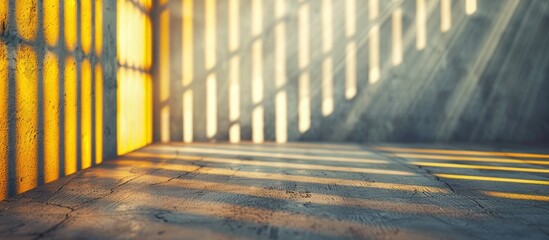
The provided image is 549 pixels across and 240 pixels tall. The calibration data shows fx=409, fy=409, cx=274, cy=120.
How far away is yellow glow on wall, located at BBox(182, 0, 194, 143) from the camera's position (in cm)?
525

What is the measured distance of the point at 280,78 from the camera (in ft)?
17.3

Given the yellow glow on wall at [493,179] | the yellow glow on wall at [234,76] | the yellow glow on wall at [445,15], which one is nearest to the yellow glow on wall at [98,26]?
the yellow glow on wall at [234,76]

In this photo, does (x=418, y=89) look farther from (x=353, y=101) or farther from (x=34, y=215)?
(x=34, y=215)

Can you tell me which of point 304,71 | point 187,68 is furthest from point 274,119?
point 187,68

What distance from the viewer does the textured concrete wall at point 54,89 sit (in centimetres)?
204

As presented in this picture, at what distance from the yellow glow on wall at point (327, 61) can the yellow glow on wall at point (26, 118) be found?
3.57 m

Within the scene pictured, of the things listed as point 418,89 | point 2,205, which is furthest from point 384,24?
point 2,205

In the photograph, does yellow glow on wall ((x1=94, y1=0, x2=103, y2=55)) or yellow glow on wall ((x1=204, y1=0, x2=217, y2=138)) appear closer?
yellow glow on wall ((x1=94, y1=0, x2=103, y2=55))

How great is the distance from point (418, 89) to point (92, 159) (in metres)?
3.94

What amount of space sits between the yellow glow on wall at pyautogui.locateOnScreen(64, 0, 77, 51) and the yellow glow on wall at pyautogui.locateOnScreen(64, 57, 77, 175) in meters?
0.10

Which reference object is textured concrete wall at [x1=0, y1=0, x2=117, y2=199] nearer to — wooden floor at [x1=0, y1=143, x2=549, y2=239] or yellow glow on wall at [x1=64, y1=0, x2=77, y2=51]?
yellow glow on wall at [x1=64, y1=0, x2=77, y2=51]

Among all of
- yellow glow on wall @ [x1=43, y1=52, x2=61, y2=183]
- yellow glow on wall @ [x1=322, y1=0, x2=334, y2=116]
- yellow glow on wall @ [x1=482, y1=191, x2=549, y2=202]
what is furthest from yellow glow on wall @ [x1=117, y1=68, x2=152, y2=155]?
yellow glow on wall @ [x1=482, y1=191, x2=549, y2=202]

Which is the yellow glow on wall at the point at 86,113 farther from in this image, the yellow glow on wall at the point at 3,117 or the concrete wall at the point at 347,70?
the concrete wall at the point at 347,70

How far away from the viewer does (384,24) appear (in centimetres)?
527
